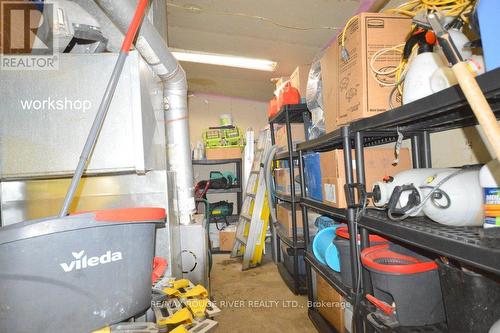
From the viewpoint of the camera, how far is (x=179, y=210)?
6.68 feet

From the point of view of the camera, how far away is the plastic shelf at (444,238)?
2.10 feet

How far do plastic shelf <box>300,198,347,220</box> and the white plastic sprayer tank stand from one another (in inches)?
24.1

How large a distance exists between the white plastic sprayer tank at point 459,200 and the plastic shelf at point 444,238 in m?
0.03

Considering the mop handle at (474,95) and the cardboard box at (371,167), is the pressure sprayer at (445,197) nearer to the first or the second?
the mop handle at (474,95)

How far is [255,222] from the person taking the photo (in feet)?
10.9

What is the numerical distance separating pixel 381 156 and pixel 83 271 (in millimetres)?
1494

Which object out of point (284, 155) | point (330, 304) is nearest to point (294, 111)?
point (284, 155)

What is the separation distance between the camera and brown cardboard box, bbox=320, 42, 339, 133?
61.7 inches

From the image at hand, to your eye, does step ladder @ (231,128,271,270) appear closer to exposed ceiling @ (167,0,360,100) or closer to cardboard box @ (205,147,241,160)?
cardboard box @ (205,147,241,160)

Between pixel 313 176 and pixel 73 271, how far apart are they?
164cm

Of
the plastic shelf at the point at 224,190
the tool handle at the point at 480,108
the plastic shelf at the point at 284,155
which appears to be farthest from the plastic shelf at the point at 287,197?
the tool handle at the point at 480,108

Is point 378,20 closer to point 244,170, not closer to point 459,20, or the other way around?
point 459,20

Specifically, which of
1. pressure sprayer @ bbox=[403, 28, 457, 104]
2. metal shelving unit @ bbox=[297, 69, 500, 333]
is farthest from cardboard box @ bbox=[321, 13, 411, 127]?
pressure sprayer @ bbox=[403, 28, 457, 104]

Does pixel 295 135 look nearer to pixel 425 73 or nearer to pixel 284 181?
pixel 284 181
